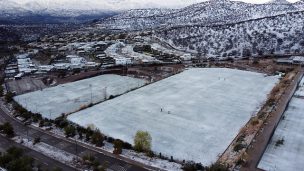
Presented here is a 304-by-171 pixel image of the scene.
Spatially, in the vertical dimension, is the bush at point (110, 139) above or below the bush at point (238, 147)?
below

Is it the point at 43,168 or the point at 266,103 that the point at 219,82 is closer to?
the point at 266,103

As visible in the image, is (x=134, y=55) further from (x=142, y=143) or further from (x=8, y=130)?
(x=142, y=143)

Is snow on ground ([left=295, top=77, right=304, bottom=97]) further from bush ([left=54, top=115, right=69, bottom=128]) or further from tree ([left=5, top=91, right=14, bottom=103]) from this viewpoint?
tree ([left=5, top=91, right=14, bottom=103])

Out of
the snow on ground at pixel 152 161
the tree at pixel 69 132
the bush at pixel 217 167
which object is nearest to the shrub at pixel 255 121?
the bush at pixel 217 167

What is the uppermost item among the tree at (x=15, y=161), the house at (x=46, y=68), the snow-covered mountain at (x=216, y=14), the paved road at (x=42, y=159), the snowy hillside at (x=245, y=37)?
the snow-covered mountain at (x=216, y=14)

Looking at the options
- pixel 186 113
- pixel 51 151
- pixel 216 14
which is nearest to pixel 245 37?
pixel 216 14

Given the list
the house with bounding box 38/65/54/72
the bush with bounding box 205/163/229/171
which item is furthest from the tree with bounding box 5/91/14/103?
the bush with bounding box 205/163/229/171

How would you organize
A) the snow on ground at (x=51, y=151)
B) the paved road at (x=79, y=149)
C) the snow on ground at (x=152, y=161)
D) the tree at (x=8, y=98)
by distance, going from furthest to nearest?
the tree at (x=8, y=98) → the snow on ground at (x=51, y=151) → the paved road at (x=79, y=149) → the snow on ground at (x=152, y=161)

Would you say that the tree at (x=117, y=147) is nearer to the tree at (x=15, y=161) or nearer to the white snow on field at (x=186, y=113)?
the white snow on field at (x=186, y=113)

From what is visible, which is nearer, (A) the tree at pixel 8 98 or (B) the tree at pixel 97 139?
(B) the tree at pixel 97 139
